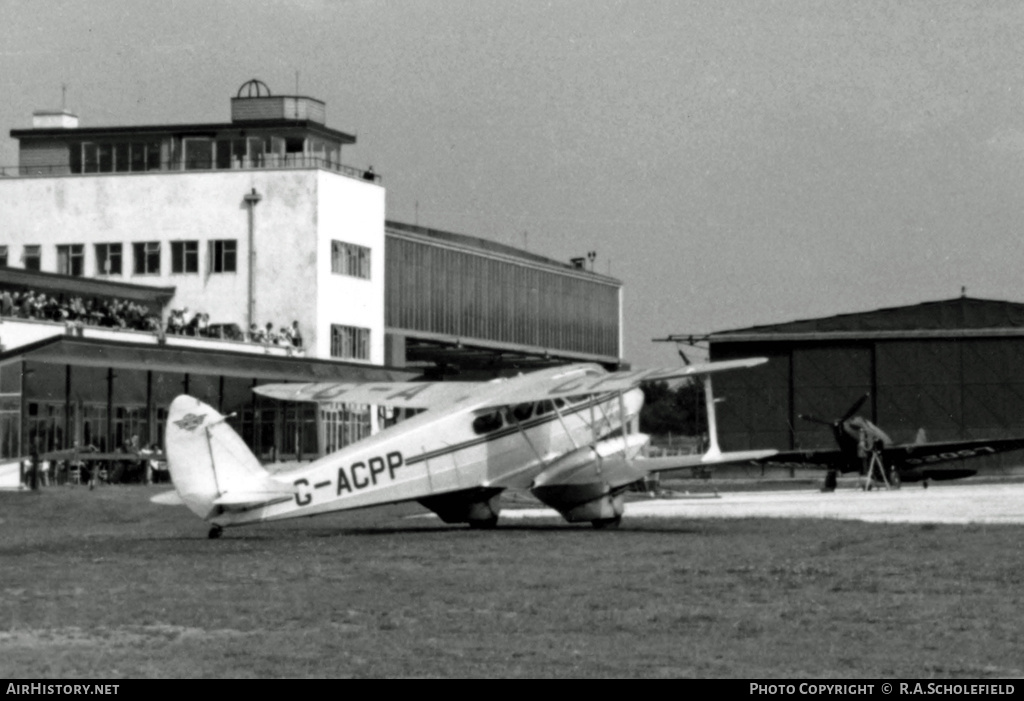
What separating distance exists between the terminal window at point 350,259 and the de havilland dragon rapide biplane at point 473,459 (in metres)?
45.1

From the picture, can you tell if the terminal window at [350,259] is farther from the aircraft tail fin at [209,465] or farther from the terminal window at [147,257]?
the aircraft tail fin at [209,465]

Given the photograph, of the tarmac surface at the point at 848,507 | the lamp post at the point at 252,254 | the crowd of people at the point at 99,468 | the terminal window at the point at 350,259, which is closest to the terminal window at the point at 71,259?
the lamp post at the point at 252,254

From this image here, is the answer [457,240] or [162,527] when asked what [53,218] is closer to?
[457,240]

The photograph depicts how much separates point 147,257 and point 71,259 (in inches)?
129

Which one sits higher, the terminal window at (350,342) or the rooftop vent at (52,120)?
the rooftop vent at (52,120)

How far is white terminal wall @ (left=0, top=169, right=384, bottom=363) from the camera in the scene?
253 ft

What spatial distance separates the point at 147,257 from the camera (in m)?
77.8

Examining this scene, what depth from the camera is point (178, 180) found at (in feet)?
256

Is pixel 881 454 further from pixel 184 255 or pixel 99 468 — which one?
pixel 184 255

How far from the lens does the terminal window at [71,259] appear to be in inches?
3078

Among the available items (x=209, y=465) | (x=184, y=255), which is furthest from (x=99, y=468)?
(x=209, y=465)

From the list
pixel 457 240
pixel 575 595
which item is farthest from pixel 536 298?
pixel 575 595

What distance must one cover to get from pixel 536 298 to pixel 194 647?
93.0 m

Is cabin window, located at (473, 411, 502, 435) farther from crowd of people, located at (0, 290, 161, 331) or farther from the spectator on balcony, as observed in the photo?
the spectator on balcony
